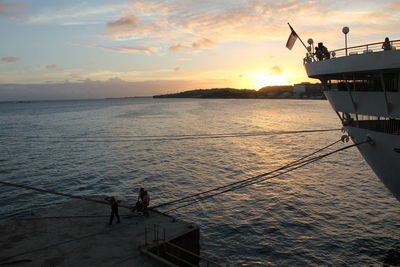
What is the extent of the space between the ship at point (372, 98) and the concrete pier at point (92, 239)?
10.3m

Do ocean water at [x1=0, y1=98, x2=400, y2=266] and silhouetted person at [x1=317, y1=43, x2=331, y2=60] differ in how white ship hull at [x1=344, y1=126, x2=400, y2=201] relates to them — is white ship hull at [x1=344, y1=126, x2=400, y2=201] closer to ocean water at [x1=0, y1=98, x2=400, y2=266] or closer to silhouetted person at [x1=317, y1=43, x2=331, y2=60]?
silhouetted person at [x1=317, y1=43, x2=331, y2=60]

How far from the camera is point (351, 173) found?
36.3 meters

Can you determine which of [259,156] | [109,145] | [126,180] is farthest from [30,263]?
[109,145]

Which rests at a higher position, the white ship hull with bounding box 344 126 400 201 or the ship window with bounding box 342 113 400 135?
the ship window with bounding box 342 113 400 135

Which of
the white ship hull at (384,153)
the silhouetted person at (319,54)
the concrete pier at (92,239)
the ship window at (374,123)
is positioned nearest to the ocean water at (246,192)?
the concrete pier at (92,239)

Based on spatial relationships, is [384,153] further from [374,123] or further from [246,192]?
[246,192]

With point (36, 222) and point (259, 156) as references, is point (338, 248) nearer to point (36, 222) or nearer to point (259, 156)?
point (36, 222)

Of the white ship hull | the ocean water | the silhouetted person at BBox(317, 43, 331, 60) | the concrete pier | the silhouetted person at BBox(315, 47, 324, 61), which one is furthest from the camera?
the ocean water

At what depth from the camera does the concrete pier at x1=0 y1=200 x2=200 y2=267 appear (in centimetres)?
1287

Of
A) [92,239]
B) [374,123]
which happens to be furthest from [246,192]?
[92,239]

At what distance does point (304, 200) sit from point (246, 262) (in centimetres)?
1175

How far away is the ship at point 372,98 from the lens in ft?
45.9

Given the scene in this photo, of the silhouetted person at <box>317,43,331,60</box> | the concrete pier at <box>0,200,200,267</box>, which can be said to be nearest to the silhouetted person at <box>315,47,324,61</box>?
the silhouetted person at <box>317,43,331,60</box>

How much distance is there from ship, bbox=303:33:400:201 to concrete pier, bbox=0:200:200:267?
1027cm
